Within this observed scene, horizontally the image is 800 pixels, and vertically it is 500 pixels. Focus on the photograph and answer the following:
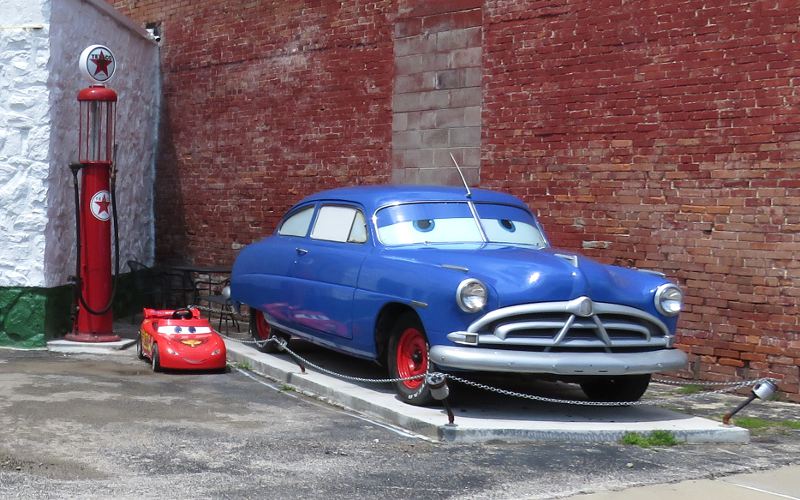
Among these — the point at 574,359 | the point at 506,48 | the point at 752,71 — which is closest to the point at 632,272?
the point at 574,359

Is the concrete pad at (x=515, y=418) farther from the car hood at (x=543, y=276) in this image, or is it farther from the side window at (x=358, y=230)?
the side window at (x=358, y=230)

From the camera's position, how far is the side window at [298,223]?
9.70 m

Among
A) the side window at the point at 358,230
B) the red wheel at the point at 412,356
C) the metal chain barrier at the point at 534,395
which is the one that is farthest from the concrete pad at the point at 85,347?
the red wheel at the point at 412,356

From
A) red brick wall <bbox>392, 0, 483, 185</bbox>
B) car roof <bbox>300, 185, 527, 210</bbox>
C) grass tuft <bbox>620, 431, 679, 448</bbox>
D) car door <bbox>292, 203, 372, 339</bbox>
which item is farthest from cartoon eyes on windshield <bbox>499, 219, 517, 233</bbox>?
red brick wall <bbox>392, 0, 483, 185</bbox>

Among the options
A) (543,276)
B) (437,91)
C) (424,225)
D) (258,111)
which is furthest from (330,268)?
(258,111)

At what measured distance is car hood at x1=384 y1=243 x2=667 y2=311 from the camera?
286 inches

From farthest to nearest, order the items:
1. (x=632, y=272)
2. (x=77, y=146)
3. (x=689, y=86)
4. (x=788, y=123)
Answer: (x=77, y=146) → (x=689, y=86) → (x=788, y=123) → (x=632, y=272)

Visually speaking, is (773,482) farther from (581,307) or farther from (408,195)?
(408,195)

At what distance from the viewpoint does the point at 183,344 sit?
9.32m

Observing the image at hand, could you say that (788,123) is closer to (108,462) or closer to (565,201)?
(565,201)

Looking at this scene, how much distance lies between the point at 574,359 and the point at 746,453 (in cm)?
122

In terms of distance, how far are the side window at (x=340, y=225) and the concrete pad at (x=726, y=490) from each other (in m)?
3.55

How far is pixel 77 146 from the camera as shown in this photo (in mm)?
11453

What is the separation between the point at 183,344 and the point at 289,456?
3.28 metres
